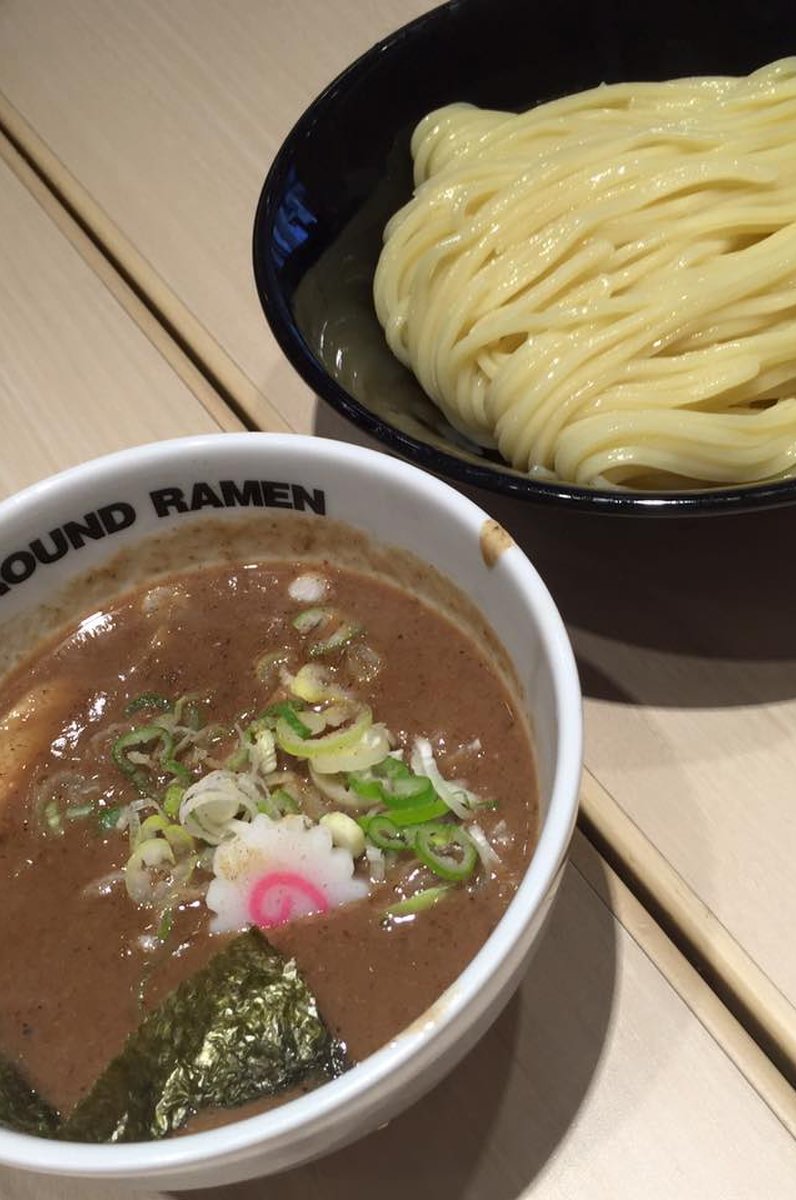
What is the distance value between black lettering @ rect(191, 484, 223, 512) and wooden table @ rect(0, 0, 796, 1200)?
0.37 meters

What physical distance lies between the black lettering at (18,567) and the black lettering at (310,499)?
24 cm

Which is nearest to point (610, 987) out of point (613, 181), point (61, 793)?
point (61, 793)

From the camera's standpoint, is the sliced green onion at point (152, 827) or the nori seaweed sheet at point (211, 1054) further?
the sliced green onion at point (152, 827)

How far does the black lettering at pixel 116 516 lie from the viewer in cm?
107

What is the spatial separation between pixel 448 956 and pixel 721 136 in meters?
1.15

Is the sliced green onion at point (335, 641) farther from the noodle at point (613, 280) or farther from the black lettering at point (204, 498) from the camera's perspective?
the noodle at point (613, 280)

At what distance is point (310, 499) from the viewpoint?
1072 mm

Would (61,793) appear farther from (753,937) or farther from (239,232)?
(239,232)

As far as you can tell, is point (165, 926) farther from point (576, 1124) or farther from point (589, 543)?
point (589, 543)

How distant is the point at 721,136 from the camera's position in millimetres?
1526

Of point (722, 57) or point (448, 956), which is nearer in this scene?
point (448, 956)

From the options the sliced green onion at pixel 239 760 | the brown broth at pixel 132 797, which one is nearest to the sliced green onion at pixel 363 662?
the brown broth at pixel 132 797

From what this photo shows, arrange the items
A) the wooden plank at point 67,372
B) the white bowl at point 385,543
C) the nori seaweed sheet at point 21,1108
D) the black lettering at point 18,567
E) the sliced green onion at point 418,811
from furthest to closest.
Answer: the wooden plank at point 67,372 → the black lettering at point 18,567 → the sliced green onion at point 418,811 → the nori seaweed sheet at point 21,1108 → the white bowl at point 385,543

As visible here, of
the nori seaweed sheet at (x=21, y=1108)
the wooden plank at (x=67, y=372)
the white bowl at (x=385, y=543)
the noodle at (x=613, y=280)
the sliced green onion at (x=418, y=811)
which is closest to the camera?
the white bowl at (x=385, y=543)
